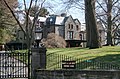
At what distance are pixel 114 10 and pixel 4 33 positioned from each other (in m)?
17.9

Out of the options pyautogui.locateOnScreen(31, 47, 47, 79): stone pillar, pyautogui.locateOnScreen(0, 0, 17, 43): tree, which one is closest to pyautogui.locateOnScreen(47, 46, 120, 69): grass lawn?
pyautogui.locateOnScreen(31, 47, 47, 79): stone pillar

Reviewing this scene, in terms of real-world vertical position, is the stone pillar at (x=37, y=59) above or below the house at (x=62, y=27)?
below

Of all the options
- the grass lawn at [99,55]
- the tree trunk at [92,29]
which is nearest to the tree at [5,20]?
the tree trunk at [92,29]

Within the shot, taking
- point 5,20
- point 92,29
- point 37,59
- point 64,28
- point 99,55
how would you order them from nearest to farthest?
point 37,59, point 99,55, point 92,29, point 5,20, point 64,28

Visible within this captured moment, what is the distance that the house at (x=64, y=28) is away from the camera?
229 ft

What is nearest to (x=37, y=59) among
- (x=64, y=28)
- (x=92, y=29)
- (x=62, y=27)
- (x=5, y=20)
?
(x=92, y=29)

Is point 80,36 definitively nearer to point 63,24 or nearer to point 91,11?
point 63,24

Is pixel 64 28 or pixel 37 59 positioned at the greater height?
pixel 64 28

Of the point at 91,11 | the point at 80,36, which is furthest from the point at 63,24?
the point at 91,11

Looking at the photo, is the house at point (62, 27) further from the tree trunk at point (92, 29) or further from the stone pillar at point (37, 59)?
the stone pillar at point (37, 59)

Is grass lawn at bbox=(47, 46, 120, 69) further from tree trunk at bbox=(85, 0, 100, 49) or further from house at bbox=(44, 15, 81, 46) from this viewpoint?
house at bbox=(44, 15, 81, 46)

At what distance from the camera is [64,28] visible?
235 feet

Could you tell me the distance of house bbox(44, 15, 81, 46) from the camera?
229 ft

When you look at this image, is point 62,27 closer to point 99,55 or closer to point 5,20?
point 5,20
